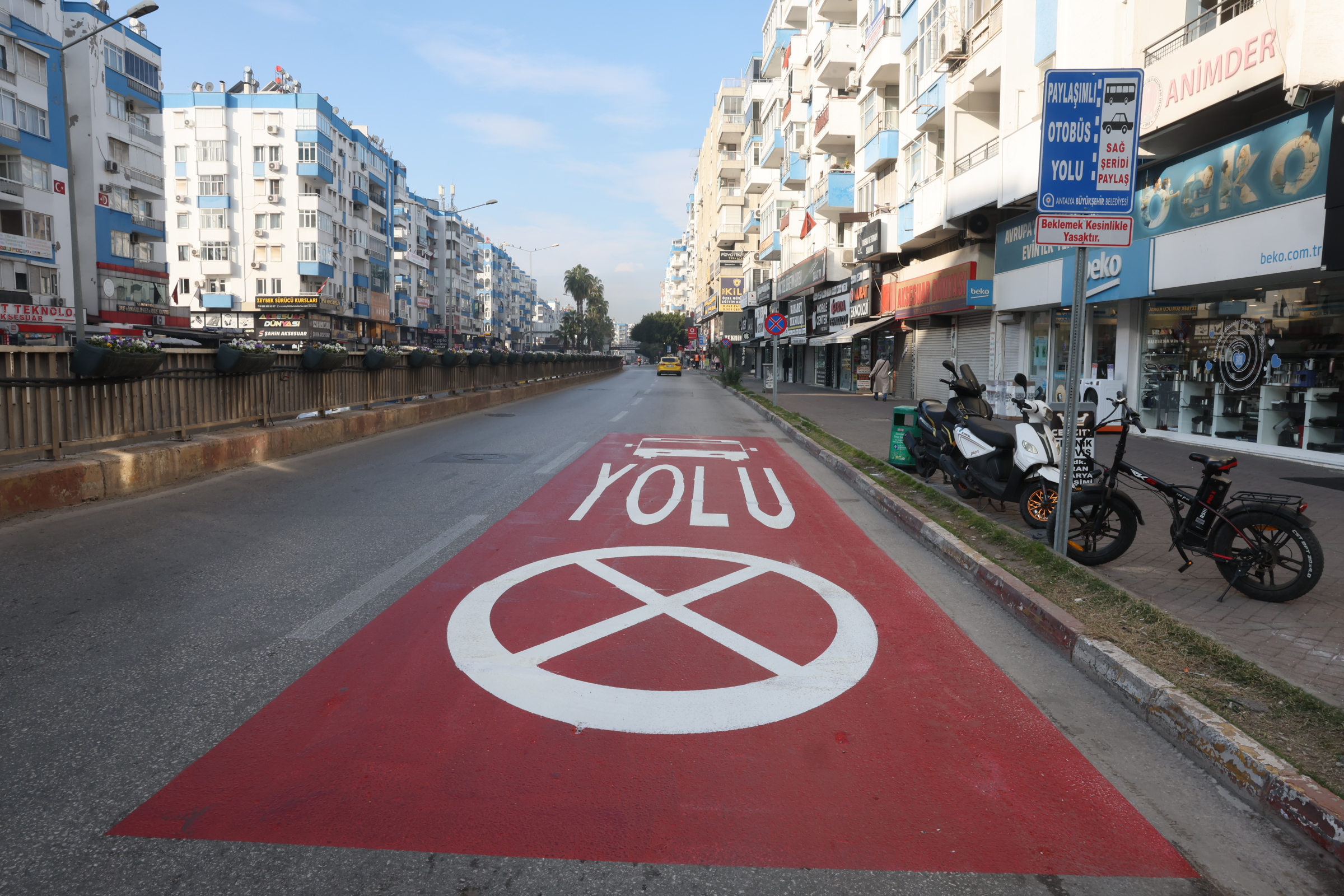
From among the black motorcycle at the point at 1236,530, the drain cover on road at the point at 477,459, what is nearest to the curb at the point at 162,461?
the drain cover on road at the point at 477,459

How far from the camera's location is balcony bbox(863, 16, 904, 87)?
29.3 meters

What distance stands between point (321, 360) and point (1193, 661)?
42.8 feet

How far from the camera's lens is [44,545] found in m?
6.51

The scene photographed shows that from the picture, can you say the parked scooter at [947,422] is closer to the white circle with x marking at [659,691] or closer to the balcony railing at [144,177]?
the white circle with x marking at [659,691]

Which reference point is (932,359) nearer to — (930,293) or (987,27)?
(930,293)

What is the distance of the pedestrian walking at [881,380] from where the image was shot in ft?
98.1

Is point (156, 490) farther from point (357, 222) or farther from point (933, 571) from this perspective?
point (357, 222)

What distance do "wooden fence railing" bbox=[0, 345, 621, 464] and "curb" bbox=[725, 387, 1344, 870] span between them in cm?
835

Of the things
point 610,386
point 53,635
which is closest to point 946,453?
point 53,635

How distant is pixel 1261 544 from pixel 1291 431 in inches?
362

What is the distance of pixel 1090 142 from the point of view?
5594 mm

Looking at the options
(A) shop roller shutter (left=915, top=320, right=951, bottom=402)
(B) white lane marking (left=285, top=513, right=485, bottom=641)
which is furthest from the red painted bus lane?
(A) shop roller shutter (left=915, top=320, right=951, bottom=402)

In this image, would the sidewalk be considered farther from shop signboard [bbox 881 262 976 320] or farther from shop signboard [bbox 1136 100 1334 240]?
shop signboard [bbox 881 262 976 320]

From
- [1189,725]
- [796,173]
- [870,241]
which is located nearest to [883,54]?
[870,241]
